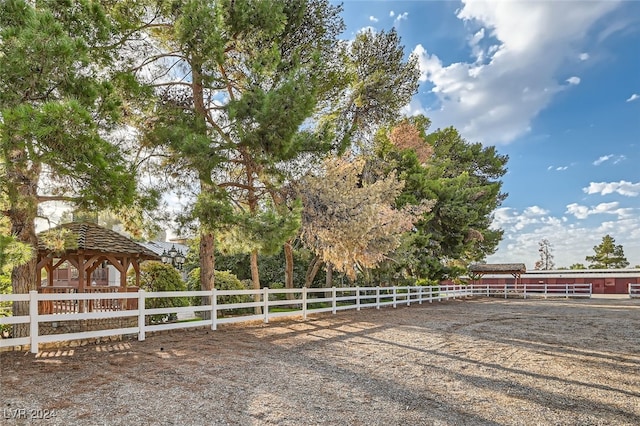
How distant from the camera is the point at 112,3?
30.3 feet

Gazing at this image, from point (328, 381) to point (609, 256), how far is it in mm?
68606

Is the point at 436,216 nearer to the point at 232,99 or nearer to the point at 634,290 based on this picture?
the point at 232,99

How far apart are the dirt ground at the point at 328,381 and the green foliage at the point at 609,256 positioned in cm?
6100

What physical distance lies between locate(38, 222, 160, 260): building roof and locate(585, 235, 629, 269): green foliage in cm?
6444

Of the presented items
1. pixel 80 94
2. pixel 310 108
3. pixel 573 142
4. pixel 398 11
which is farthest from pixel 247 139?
pixel 573 142

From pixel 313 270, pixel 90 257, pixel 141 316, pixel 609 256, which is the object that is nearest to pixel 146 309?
pixel 141 316

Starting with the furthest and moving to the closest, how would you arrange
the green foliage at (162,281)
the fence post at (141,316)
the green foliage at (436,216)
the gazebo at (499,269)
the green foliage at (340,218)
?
the gazebo at (499,269)
the green foliage at (436,216)
the green foliage at (162,281)
the green foliage at (340,218)
the fence post at (141,316)

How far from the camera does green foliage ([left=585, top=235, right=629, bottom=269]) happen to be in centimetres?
5834

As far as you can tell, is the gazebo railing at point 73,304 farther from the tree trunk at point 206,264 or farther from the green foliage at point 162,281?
the tree trunk at point 206,264

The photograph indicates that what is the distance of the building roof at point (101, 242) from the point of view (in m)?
11.3

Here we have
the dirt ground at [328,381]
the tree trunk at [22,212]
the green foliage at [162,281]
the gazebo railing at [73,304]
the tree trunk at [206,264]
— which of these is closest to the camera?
the dirt ground at [328,381]

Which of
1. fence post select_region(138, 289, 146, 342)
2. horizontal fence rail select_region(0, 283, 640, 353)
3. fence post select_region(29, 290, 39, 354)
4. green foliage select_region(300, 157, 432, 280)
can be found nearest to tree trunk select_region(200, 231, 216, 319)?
horizontal fence rail select_region(0, 283, 640, 353)

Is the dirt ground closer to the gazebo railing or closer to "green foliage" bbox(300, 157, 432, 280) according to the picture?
"green foliage" bbox(300, 157, 432, 280)

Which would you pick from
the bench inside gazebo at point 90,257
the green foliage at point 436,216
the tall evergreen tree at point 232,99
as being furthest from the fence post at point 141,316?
the green foliage at point 436,216
